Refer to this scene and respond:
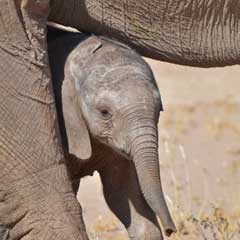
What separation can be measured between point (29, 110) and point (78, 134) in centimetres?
30

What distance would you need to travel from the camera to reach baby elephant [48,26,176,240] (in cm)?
522

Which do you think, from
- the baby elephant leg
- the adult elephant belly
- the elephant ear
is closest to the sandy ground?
the baby elephant leg

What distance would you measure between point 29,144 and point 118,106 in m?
0.37

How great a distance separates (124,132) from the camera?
17.4 feet

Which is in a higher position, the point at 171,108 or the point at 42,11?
the point at 42,11

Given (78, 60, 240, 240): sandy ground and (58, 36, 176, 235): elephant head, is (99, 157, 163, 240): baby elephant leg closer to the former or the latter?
(58, 36, 176, 235): elephant head

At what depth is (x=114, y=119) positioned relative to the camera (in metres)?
5.32

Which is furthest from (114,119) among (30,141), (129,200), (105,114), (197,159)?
(197,159)

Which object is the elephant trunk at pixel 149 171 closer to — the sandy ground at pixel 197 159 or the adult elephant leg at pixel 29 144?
the adult elephant leg at pixel 29 144

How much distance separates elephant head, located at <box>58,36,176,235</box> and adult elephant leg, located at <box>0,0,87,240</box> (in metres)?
0.18

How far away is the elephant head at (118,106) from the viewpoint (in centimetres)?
521

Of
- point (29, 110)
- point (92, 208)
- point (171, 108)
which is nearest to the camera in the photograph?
point (29, 110)

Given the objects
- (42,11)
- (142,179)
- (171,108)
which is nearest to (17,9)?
(42,11)

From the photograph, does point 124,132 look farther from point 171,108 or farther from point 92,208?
point 171,108
